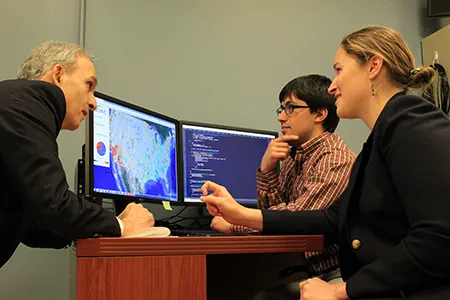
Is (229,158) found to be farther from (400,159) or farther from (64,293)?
(400,159)

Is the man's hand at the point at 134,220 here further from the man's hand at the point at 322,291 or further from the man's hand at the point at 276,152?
the man's hand at the point at 276,152

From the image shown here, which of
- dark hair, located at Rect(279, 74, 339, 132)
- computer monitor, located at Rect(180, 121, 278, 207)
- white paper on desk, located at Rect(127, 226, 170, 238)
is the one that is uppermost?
dark hair, located at Rect(279, 74, 339, 132)

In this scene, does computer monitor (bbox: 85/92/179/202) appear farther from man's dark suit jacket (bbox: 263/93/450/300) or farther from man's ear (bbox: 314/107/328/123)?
man's dark suit jacket (bbox: 263/93/450/300)

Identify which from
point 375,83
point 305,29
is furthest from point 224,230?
point 305,29

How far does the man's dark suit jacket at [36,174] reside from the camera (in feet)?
3.52

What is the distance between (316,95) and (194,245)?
0.88 metres

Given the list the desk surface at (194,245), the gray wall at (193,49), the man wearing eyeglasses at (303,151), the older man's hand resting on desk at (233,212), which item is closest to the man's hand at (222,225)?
the man wearing eyeglasses at (303,151)

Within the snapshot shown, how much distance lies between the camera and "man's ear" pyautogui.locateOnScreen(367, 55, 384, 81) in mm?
1297

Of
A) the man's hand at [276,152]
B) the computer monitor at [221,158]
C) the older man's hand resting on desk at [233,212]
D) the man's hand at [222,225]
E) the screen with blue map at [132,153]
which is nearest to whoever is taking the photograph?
the older man's hand resting on desk at [233,212]

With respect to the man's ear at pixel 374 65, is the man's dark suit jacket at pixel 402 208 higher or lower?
lower

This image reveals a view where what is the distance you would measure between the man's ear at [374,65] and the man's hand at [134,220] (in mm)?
707

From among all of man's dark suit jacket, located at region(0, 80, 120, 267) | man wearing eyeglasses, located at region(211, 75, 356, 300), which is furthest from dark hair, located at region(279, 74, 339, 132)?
man's dark suit jacket, located at region(0, 80, 120, 267)

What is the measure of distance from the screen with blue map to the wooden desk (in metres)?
0.49

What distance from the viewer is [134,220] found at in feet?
4.35
